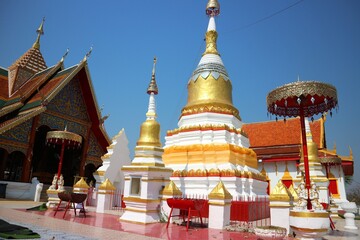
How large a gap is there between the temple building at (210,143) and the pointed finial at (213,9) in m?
2.50

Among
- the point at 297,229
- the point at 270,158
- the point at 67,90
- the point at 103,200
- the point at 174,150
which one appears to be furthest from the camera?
the point at 270,158

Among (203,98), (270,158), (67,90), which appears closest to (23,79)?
(67,90)

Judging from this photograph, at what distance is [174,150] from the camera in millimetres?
11516

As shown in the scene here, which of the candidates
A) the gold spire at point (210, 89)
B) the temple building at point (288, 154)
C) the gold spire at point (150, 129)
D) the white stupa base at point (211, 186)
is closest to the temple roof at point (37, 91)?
the gold spire at point (210, 89)

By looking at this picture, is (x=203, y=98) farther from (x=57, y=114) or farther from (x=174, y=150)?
(x=57, y=114)

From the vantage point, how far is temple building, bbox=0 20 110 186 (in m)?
12.7

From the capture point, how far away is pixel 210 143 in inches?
436

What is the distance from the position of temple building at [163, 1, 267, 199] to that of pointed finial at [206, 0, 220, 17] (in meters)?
2.50

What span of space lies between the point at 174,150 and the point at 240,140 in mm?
2715

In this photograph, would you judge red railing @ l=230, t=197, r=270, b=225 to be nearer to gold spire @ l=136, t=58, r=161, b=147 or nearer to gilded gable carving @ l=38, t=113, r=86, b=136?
gold spire @ l=136, t=58, r=161, b=147

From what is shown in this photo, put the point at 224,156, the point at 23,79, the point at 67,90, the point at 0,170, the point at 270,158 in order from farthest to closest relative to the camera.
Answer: the point at 270,158 < the point at 23,79 < the point at 67,90 < the point at 0,170 < the point at 224,156

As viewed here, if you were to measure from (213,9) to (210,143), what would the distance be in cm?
855

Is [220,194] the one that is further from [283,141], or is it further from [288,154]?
[283,141]

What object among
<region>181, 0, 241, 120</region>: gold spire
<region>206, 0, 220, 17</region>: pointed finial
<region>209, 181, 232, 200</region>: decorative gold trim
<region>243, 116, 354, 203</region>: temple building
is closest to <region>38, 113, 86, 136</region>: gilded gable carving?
<region>181, 0, 241, 120</region>: gold spire
